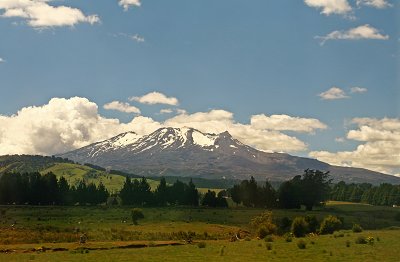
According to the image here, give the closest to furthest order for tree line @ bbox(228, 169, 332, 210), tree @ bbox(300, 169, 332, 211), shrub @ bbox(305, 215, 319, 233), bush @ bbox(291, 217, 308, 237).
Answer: bush @ bbox(291, 217, 308, 237) < shrub @ bbox(305, 215, 319, 233) < tree @ bbox(300, 169, 332, 211) < tree line @ bbox(228, 169, 332, 210)

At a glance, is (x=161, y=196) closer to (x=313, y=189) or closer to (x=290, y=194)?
A: (x=290, y=194)

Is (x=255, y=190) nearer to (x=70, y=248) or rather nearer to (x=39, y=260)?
(x=70, y=248)

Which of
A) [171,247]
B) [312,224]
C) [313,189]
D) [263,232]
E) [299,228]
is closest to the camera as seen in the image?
[171,247]

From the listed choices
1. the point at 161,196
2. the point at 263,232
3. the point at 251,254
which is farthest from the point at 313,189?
the point at 251,254

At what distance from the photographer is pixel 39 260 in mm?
44344

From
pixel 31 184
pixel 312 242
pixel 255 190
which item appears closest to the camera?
pixel 312 242

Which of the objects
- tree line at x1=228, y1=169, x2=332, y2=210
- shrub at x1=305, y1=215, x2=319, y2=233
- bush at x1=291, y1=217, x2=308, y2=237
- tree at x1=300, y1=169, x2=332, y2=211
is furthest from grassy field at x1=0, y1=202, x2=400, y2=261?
tree at x1=300, y1=169, x2=332, y2=211

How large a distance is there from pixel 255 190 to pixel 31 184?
8373 cm

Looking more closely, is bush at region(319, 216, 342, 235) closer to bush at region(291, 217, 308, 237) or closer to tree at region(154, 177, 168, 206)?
bush at region(291, 217, 308, 237)

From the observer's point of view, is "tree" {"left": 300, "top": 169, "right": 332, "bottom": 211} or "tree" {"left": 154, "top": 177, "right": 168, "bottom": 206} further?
"tree" {"left": 154, "top": 177, "right": 168, "bottom": 206}

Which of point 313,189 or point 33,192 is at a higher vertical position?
point 313,189

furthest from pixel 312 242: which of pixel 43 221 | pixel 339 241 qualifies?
pixel 43 221

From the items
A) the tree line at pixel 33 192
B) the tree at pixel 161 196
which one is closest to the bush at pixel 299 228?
the tree line at pixel 33 192

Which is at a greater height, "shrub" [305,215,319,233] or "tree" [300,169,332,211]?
"tree" [300,169,332,211]
